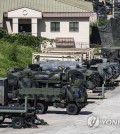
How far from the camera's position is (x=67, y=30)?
5700 cm

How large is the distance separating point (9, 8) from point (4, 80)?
31.2m

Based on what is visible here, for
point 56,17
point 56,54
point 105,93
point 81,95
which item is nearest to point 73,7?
point 56,17

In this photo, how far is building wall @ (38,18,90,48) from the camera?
186 ft

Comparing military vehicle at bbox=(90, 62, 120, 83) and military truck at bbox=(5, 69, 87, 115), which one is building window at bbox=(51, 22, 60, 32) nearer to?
military vehicle at bbox=(90, 62, 120, 83)

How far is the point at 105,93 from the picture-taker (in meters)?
38.0

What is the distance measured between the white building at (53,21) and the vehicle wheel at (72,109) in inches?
1065

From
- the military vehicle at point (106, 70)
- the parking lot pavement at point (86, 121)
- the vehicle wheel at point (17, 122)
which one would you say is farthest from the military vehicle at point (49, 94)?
the military vehicle at point (106, 70)

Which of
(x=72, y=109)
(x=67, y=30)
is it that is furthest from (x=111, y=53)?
(x=72, y=109)

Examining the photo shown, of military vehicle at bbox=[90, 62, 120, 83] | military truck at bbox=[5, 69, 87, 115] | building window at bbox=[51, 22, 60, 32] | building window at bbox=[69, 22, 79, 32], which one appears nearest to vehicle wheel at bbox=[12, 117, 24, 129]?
military truck at bbox=[5, 69, 87, 115]

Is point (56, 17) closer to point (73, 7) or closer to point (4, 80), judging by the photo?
point (73, 7)

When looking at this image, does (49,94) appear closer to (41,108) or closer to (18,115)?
A: (41,108)

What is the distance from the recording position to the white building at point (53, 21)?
56.1m

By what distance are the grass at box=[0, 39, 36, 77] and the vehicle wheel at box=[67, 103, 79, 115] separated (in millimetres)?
11307

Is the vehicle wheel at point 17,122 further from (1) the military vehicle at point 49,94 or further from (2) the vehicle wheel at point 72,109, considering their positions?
(2) the vehicle wheel at point 72,109
